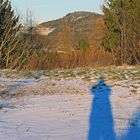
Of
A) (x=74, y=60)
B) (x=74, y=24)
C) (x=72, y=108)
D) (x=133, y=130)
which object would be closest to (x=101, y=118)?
(x=133, y=130)

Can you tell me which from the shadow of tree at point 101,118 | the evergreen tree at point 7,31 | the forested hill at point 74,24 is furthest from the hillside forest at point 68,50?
the forested hill at point 74,24

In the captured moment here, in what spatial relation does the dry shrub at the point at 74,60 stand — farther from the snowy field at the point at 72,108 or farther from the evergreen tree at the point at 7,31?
the snowy field at the point at 72,108

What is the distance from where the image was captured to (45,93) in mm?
15125

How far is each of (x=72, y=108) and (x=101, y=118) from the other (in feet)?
6.29

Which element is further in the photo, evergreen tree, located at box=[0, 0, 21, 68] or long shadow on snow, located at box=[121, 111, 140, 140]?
evergreen tree, located at box=[0, 0, 21, 68]

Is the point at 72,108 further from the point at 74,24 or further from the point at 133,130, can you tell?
the point at 74,24

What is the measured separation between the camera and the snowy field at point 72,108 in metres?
8.41

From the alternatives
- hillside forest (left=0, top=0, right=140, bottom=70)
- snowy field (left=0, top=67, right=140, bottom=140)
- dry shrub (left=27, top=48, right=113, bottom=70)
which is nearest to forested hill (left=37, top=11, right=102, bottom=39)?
hillside forest (left=0, top=0, right=140, bottom=70)

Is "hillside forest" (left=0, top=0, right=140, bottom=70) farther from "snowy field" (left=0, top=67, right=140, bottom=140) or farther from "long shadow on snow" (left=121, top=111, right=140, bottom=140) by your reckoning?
"long shadow on snow" (left=121, top=111, right=140, bottom=140)

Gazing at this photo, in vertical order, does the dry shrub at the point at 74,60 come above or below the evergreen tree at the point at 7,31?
below

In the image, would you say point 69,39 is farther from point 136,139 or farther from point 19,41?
point 136,139

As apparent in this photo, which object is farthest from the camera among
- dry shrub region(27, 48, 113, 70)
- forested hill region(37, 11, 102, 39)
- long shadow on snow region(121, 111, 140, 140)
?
forested hill region(37, 11, 102, 39)

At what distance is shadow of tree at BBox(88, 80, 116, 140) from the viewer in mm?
8156

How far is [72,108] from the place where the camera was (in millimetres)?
11625
